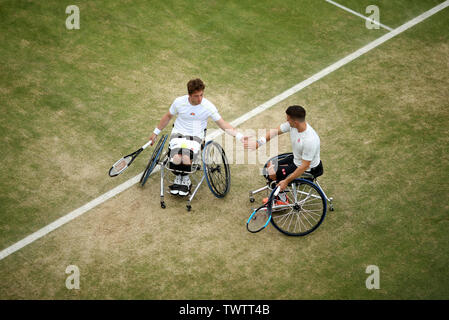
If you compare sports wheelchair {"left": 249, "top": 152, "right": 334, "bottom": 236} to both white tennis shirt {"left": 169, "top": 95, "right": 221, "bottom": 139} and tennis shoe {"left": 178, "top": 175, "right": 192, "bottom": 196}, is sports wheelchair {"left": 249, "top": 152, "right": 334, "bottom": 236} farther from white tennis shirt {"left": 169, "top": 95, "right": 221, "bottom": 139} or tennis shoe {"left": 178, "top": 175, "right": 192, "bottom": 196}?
white tennis shirt {"left": 169, "top": 95, "right": 221, "bottom": 139}

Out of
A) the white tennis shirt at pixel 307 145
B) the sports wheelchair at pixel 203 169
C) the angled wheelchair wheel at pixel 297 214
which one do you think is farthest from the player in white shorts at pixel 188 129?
the angled wheelchair wheel at pixel 297 214

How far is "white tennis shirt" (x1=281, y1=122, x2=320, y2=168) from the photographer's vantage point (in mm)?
5676

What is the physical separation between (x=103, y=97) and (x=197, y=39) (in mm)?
2815

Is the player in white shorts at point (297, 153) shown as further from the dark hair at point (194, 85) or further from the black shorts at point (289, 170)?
the dark hair at point (194, 85)

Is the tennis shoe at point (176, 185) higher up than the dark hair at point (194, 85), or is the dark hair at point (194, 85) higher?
the dark hair at point (194, 85)

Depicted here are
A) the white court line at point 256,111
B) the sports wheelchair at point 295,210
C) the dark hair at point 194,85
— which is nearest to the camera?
the dark hair at point 194,85

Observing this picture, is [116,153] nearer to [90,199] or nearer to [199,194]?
[90,199]

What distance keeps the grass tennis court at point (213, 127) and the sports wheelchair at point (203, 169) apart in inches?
8.4

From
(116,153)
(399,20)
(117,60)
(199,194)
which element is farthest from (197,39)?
(399,20)

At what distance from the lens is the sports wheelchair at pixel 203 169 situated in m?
6.48

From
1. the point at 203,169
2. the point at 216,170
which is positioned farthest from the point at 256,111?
the point at 203,169

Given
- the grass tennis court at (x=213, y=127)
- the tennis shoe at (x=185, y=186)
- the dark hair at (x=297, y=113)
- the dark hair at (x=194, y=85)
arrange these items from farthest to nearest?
the tennis shoe at (x=185, y=186) < the dark hair at (x=194, y=85) < the grass tennis court at (x=213, y=127) < the dark hair at (x=297, y=113)

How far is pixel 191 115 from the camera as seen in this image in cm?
650

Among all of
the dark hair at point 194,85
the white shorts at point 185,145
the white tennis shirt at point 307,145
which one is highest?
the dark hair at point 194,85
